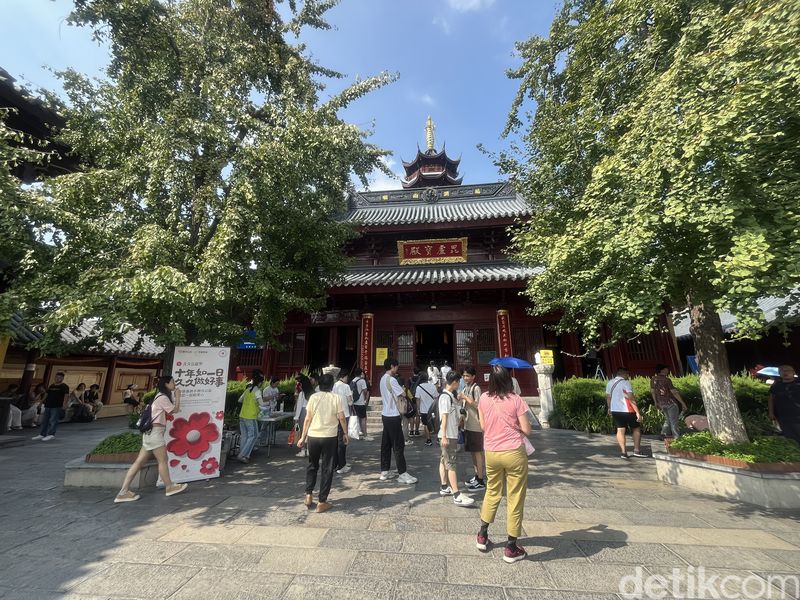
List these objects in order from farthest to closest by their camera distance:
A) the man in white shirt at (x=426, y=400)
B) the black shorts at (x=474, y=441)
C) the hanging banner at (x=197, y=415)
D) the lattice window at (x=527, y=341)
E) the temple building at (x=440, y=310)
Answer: the lattice window at (x=527, y=341) → the temple building at (x=440, y=310) → the man in white shirt at (x=426, y=400) → the hanging banner at (x=197, y=415) → the black shorts at (x=474, y=441)

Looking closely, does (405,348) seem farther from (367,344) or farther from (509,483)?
(509,483)

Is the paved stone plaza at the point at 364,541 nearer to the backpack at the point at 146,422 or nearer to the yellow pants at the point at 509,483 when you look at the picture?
the yellow pants at the point at 509,483

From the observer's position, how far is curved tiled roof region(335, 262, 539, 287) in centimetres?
1239

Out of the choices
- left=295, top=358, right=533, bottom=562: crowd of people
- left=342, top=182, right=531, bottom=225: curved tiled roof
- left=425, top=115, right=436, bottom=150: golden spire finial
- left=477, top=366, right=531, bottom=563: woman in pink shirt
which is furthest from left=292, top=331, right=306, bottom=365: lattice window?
left=425, top=115, right=436, bottom=150: golden spire finial

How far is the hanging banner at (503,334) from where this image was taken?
12.7 metres

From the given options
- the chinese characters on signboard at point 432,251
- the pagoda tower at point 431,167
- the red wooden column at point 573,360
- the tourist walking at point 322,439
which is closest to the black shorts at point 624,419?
the red wooden column at point 573,360

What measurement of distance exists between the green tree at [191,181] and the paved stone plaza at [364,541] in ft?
8.30

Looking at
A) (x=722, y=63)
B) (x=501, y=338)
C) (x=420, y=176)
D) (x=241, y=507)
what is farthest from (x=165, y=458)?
(x=420, y=176)

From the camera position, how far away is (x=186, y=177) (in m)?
5.98

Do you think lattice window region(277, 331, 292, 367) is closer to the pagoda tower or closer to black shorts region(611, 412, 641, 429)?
black shorts region(611, 412, 641, 429)

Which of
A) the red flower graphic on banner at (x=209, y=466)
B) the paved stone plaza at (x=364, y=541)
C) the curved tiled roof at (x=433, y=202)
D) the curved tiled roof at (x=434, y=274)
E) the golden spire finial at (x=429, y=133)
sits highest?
the golden spire finial at (x=429, y=133)

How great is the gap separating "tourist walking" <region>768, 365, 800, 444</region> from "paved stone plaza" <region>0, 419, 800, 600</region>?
83.1 inches

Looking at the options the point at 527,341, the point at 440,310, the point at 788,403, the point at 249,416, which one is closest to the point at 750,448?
the point at 788,403

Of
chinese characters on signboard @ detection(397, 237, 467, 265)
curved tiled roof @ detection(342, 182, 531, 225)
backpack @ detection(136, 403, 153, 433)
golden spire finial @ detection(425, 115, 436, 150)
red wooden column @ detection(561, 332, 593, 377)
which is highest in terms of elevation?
golden spire finial @ detection(425, 115, 436, 150)
